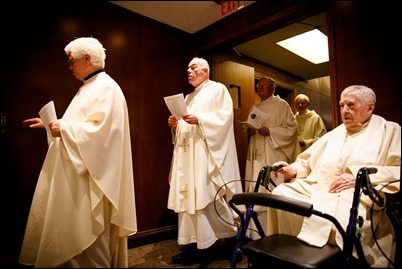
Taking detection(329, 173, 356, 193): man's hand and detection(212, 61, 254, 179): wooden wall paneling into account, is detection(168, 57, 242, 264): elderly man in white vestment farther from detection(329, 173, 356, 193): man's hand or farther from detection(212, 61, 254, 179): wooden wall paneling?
detection(212, 61, 254, 179): wooden wall paneling

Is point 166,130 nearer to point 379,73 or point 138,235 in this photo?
point 138,235

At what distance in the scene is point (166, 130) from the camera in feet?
10.7

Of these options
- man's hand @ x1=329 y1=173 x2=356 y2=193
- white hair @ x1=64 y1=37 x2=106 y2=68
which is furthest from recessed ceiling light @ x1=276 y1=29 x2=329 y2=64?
white hair @ x1=64 y1=37 x2=106 y2=68

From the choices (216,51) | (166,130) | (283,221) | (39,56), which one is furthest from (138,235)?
(216,51)

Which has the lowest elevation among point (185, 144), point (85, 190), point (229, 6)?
point (85, 190)

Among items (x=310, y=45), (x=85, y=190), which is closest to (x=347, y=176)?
(x=85, y=190)

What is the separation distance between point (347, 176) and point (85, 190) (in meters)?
1.55

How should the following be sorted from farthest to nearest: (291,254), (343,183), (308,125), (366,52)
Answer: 1. (308,125)
2. (366,52)
3. (343,183)
4. (291,254)

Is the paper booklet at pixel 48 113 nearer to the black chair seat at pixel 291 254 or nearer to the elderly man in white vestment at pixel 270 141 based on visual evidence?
the black chair seat at pixel 291 254

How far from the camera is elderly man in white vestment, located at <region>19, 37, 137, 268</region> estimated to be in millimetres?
1590

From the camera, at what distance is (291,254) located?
1.21 m

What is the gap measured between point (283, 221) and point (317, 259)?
566 millimetres

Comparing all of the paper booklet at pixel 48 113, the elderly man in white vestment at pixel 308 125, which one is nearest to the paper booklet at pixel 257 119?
the elderly man in white vestment at pixel 308 125

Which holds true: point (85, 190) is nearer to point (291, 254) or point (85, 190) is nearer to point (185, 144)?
point (185, 144)
